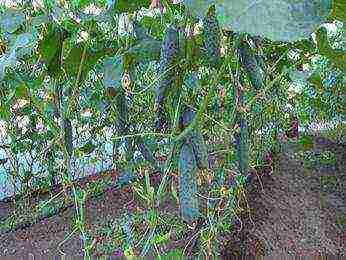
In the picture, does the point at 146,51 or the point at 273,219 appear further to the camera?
the point at 273,219

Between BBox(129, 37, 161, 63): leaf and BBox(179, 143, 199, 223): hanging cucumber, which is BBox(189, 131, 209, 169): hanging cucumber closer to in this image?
BBox(179, 143, 199, 223): hanging cucumber

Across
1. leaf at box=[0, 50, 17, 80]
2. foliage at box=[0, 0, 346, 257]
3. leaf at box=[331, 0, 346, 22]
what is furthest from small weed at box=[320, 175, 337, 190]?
leaf at box=[331, 0, 346, 22]

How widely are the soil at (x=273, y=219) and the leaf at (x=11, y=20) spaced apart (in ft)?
5.53

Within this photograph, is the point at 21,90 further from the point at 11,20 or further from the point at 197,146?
the point at 197,146

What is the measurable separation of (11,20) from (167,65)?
26 cm

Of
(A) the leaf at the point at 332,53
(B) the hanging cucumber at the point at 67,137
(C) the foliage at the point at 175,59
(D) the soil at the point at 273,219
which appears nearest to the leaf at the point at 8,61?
(C) the foliage at the point at 175,59

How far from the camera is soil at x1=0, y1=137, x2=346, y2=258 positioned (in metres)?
2.80

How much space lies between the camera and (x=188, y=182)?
0.94 meters

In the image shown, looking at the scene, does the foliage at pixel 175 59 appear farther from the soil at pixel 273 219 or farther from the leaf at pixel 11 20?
the soil at pixel 273 219

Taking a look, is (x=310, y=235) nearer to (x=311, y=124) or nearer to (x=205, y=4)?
(x=311, y=124)

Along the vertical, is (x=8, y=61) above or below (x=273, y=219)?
above

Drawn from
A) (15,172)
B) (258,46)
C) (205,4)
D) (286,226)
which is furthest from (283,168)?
(205,4)

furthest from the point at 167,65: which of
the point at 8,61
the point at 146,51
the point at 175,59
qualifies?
the point at 8,61

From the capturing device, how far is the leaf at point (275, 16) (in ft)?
1.22
